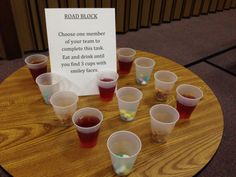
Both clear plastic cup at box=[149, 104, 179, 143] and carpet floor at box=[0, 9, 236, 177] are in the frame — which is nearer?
clear plastic cup at box=[149, 104, 179, 143]

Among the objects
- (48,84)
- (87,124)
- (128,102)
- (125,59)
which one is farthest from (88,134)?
(125,59)

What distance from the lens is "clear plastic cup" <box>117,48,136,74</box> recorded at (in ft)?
3.46

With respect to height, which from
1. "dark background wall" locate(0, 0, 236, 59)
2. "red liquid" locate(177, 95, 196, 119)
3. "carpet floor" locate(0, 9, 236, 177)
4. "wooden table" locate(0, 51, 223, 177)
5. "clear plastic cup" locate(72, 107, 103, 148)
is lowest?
"carpet floor" locate(0, 9, 236, 177)

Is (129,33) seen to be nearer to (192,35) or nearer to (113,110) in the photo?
(192,35)

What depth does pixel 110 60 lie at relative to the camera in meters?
0.94

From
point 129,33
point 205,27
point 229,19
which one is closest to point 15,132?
point 129,33

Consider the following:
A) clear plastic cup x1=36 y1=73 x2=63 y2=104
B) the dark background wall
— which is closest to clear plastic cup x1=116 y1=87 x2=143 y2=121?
clear plastic cup x1=36 y1=73 x2=63 y2=104

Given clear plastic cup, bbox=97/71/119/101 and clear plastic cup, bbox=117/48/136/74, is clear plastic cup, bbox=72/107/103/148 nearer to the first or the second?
clear plastic cup, bbox=97/71/119/101

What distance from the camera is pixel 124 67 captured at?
42.6 inches

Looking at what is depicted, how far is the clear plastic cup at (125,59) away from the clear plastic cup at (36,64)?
0.32 metres

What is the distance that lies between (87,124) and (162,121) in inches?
9.7

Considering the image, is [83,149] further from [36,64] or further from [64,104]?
[36,64]

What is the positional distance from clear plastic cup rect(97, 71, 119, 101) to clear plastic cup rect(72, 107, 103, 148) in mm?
164

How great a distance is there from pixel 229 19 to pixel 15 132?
4209 mm
